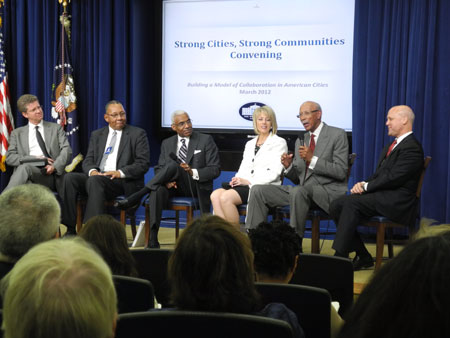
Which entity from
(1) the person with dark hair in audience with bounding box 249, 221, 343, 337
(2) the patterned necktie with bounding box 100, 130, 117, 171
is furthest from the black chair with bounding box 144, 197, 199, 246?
(1) the person with dark hair in audience with bounding box 249, 221, 343, 337

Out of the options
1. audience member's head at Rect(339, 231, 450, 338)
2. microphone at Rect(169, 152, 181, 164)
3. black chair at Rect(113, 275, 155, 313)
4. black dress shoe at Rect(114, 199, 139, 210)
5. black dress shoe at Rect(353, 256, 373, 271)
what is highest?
audience member's head at Rect(339, 231, 450, 338)

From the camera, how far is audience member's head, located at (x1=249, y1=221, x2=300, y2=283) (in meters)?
2.05

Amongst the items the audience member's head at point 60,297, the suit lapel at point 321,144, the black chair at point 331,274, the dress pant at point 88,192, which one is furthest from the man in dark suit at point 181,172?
the audience member's head at point 60,297

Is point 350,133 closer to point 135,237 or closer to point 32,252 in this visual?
point 135,237

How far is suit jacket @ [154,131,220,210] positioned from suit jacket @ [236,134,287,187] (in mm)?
340

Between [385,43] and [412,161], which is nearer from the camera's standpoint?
[412,161]

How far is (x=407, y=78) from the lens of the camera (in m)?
5.35

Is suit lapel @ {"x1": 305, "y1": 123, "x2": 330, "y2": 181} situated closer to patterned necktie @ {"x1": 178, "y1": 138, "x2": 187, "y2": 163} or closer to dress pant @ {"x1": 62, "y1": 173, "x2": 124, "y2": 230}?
patterned necktie @ {"x1": 178, "y1": 138, "x2": 187, "y2": 163}

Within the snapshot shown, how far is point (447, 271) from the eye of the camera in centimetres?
73

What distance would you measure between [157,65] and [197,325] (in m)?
5.63

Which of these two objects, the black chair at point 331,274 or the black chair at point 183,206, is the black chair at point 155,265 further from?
the black chair at point 183,206

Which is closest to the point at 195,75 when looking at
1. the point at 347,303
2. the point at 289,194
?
the point at 289,194

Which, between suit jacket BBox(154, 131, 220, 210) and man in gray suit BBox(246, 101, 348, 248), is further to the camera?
suit jacket BBox(154, 131, 220, 210)

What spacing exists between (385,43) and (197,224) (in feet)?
14.0
